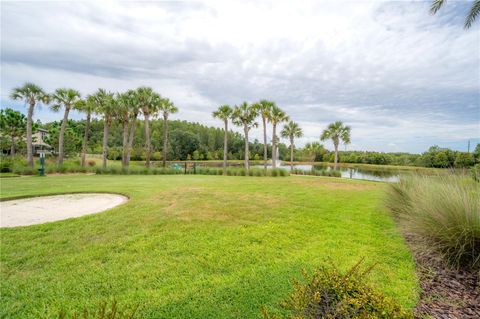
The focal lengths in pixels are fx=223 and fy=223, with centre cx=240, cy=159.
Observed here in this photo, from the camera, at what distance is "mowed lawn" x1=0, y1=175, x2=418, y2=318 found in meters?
2.27

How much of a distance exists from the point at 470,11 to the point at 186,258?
410 inches

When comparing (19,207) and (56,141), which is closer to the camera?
(19,207)

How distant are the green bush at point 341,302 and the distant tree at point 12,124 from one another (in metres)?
37.3

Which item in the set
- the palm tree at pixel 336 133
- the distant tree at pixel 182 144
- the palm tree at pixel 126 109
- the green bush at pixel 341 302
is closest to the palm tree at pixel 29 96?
the palm tree at pixel 126 109

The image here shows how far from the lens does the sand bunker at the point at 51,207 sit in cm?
497

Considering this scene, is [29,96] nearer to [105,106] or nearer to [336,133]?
[105,106]

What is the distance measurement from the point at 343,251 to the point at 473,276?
1495mm

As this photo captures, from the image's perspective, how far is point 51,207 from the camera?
5.98m

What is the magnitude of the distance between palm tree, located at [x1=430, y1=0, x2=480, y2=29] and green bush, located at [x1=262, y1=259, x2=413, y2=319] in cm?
935

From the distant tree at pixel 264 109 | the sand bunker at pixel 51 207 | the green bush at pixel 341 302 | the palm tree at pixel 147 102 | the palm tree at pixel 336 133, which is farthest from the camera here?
the palm tree at pixel 336 133

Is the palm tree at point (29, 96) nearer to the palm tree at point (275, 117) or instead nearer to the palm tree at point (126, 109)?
the palm tree at point (126, 109)

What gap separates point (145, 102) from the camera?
2092 centimetres

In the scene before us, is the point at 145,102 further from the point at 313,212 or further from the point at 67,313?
the point at 67,313

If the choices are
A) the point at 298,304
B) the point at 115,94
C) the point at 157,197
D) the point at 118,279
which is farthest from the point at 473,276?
the point at 115,94
